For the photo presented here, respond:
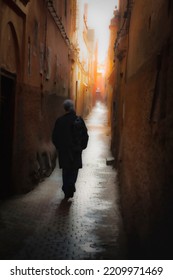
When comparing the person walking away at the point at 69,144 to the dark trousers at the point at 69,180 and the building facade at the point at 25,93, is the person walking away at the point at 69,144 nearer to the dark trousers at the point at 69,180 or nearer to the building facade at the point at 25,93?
the dark trousers at the point at 69,180

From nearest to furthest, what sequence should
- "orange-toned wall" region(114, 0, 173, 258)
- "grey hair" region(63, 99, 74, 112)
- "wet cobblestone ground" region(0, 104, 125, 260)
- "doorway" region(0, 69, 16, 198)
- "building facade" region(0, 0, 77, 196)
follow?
1. "orange-toned wall" region(114, 0, 173, 258)
2. "wet cobblestone ground" region(0, 104, 125, 260)
3. "building facade" region(0, 0, 77, 196)
4. "doorway" region(0, 69, 16, 198)
5. "grey hair" region(63, 99, 74, 112)

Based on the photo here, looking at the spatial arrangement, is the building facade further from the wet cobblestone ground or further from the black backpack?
the black backpack

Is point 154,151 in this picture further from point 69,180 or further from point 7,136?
point 7,136

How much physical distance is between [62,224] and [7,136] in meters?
2.27

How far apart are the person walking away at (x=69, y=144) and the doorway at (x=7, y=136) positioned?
0.89 metres

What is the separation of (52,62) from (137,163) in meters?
6.72

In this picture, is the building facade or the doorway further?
the doorway

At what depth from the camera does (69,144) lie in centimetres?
725

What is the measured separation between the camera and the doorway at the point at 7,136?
7.07 m

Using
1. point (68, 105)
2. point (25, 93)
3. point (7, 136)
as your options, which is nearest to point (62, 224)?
point (7, 136)

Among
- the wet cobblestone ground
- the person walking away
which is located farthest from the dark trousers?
the wet cobblestone ground

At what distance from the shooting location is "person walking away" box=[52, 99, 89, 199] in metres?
7.21

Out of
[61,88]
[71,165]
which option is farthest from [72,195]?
[61,88]

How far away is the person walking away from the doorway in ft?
2.93
